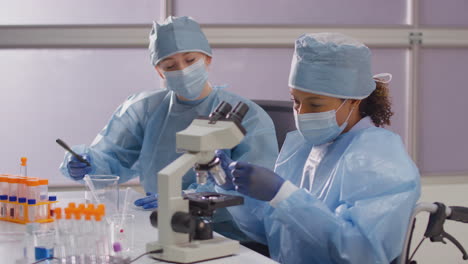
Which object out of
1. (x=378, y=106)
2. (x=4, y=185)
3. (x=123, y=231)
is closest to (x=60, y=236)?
(x=123, y=231)

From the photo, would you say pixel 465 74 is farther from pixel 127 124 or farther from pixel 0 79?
pixel 0 79

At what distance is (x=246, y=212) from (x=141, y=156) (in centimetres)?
71

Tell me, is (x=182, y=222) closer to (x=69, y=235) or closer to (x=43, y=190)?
(x=69, y=235)

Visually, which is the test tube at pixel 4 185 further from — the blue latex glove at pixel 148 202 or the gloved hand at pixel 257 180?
the gloved hand at pixel 257 180

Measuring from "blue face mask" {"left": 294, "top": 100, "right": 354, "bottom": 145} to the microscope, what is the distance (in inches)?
14.7

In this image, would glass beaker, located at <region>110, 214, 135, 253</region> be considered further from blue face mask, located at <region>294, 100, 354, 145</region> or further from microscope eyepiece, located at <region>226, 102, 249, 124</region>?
blue face mask, located at <region>294, 100, 354, 145</region>

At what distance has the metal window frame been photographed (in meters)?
3.32

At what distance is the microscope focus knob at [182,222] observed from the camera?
1518 millimetres

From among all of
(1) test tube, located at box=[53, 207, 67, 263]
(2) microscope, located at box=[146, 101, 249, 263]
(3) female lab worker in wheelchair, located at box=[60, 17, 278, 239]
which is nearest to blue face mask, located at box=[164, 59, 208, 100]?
(3) female lab worker in wheelchair, located at box=[60, 17, 278, 239]

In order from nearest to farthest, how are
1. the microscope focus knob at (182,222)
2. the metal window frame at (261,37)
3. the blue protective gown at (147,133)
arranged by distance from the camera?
the microscope focus knob at (182,222) < the blue protective gown at (147,133) < the metal window frame at (261,37)

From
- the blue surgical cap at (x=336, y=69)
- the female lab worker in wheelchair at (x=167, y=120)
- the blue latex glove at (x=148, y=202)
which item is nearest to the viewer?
the blue surgical cap at (x=336, y=69)

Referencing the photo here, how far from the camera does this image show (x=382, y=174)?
1.71 meters

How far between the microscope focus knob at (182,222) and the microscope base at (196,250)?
0.05m

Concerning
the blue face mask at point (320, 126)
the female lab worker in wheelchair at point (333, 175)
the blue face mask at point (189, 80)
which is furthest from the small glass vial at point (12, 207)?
the blue face mask at point (320, 126)
